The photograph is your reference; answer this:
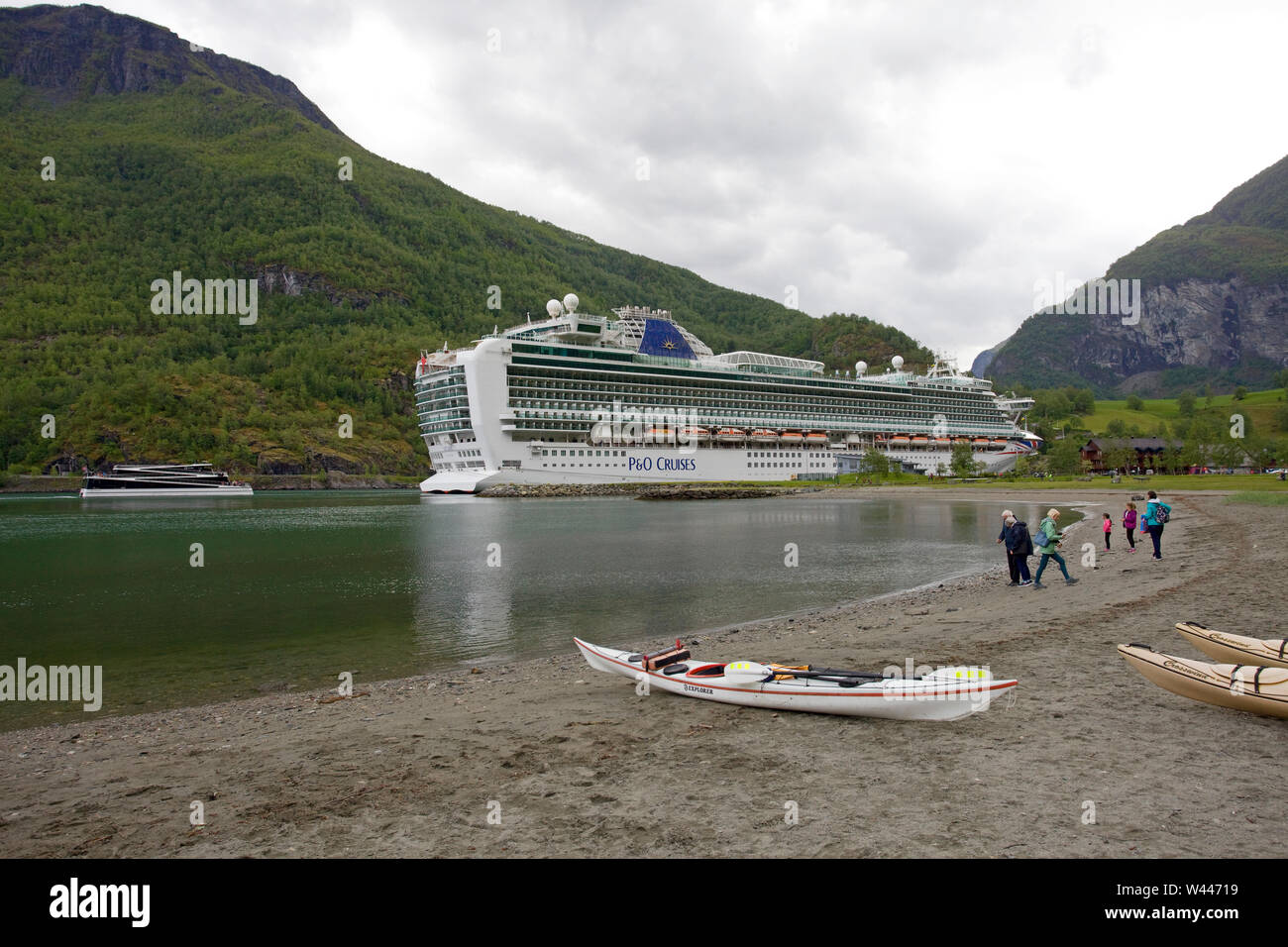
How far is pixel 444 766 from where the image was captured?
7.37m

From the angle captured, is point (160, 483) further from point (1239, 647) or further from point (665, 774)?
point (1239, 647)

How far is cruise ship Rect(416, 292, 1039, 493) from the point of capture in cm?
9350

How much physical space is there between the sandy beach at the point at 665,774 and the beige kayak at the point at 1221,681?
0.79 ft

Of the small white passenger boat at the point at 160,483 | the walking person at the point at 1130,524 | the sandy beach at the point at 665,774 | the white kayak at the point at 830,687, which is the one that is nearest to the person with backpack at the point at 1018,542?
the sandy beach at the point at 665,774

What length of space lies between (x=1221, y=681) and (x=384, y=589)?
20535 millimetres

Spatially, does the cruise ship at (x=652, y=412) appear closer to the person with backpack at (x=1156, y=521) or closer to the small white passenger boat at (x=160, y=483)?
the small white passenger boat at (x=160, y=483)

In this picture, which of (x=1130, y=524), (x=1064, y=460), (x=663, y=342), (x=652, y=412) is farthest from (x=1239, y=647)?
(x=663, y=342)

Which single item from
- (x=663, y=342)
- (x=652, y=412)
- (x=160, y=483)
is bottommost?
(x=160, y=483)

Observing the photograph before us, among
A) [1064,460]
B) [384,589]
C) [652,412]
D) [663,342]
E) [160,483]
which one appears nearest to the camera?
[384,589]

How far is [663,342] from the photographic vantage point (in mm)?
112875

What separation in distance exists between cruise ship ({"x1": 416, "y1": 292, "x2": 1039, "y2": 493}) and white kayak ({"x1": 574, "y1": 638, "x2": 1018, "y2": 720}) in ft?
277

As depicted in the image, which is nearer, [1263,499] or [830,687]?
[830,687]

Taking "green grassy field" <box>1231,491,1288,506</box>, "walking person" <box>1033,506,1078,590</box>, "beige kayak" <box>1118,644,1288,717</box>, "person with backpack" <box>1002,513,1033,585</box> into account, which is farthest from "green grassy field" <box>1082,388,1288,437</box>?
"beige kayak" <box>1118,644,1288,717</box>
